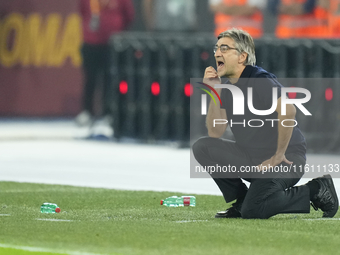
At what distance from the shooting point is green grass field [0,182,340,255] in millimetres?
4895

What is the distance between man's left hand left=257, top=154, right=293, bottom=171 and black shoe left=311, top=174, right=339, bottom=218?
1.07ft

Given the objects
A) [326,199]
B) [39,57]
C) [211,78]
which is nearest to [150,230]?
[211,78]

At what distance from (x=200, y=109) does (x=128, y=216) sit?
261 inches

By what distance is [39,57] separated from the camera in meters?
19.5

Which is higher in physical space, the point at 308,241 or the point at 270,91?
the point at 270,91

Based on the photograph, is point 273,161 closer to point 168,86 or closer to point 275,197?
point 275,197

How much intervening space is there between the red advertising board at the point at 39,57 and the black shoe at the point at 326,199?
45.0 feet

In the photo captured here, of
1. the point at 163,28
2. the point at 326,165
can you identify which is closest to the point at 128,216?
the point at 326,165

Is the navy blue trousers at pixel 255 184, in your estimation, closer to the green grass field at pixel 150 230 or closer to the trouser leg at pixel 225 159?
the trouser leg at pixel 225 159

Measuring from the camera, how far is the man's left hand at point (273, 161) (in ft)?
19.8

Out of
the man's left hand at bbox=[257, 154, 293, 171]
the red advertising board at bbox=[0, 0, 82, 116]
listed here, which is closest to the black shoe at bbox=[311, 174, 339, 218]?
the man's left hand at bbox=[257, 154, 293, 171]

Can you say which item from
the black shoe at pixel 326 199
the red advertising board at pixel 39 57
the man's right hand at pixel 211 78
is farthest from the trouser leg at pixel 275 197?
the red advertising board at pixel 39 57

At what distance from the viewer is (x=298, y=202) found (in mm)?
6098

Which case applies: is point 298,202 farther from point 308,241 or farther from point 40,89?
point 40,89
